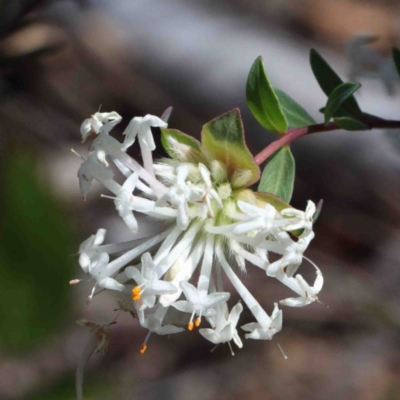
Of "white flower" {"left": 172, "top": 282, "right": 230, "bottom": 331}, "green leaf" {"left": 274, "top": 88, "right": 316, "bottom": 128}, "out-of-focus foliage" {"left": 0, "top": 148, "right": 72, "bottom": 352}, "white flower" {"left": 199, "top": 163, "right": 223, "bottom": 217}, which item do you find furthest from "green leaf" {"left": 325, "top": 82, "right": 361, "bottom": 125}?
"out-of-focus foliage" {"left": 0, "top": 148, "right": 72, "bottom": 352}

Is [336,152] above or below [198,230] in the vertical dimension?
below

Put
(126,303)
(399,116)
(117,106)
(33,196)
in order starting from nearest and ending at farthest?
(126,303) < (33,196) < (399,116) < (117,106)

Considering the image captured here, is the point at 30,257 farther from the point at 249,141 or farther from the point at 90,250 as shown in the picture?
the point at 249,141

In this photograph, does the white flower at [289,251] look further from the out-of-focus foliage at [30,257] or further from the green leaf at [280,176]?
the out-of-focus foliage at [30,257]

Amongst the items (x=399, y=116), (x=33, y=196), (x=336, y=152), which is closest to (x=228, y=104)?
(x=336, y=152)

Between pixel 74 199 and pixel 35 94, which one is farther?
pixel 35 94

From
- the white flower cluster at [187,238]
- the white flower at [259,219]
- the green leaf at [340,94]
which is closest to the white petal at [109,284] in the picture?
the white flower cluster at [187,238]

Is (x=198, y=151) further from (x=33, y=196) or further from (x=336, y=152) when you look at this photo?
(x=336, y=152)
